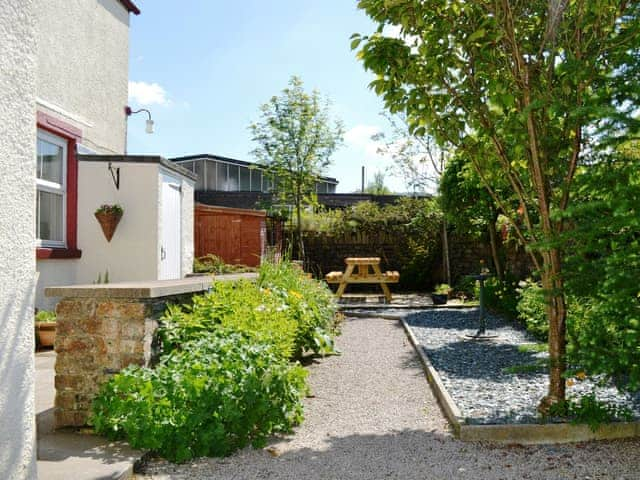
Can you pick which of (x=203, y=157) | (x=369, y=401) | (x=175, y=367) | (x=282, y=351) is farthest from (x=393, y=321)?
(x=203, y=157)

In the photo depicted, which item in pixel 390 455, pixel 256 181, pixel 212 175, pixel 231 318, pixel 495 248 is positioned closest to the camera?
pixel 390 455

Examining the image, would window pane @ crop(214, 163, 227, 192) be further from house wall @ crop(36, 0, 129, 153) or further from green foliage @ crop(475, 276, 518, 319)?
green foliage @ crop(475, 276, 518, 319)

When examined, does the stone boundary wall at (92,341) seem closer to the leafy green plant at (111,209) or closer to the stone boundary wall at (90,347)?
the stone boundary wall at (90,347)

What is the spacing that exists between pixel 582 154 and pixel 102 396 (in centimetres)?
384

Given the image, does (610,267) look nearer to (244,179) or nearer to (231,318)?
(231,318)

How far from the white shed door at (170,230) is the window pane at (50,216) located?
1.44 metres

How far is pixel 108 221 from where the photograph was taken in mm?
8367

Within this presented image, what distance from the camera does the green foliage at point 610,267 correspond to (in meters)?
3.50

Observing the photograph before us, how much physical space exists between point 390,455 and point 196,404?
1.34 metres

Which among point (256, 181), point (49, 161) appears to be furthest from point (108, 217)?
point (256, 181)

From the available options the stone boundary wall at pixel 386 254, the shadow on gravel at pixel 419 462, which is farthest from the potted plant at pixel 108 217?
the stone boundary wall at pixel 386 254

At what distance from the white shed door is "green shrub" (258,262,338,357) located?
198cm

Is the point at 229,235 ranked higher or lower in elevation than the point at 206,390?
higher

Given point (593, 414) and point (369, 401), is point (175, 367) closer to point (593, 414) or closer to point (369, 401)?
point (369, 401)
